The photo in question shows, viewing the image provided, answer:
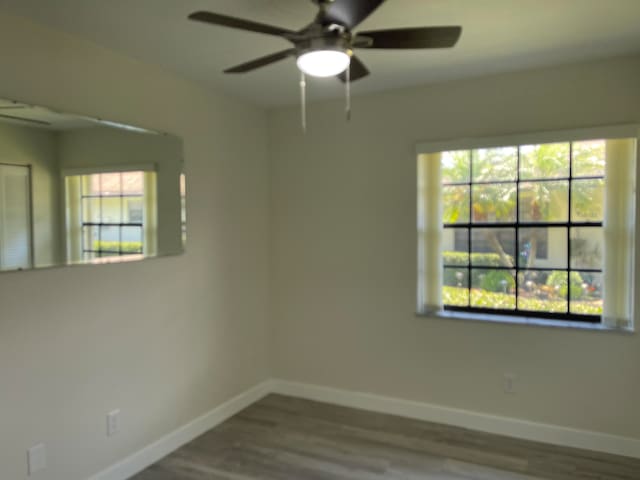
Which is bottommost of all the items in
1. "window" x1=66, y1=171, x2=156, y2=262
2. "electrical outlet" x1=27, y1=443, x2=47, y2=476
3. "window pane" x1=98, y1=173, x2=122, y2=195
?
"electrical outlet" x1=27, y1=443, x2=47, y2=476

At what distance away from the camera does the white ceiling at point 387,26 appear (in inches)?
83.7

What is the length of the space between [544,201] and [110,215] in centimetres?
284

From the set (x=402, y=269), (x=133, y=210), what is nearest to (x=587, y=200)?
(x=402, y=269)

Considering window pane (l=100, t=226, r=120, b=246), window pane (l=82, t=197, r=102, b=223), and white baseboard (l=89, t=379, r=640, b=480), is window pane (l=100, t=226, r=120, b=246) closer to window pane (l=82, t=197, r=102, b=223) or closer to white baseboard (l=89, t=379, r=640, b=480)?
window pane (l=82, t=197, r=102, b=223)

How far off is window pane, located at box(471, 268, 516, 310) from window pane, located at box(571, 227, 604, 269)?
0.43 metres

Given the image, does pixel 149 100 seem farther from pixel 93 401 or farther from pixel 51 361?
pixel 93 401

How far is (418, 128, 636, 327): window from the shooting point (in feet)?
9.73

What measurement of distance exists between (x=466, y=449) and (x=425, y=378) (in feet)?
1.95

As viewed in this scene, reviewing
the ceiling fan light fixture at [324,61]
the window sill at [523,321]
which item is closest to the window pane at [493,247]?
the window sill at [523,321]

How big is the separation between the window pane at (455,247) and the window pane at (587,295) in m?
0.75

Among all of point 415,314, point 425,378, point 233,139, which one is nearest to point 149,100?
point 233,139

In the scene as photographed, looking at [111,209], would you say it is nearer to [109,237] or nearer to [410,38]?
[109,237]

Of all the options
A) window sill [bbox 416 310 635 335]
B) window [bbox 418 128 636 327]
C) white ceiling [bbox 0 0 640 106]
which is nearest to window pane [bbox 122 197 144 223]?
white ceiling [bbox 0 0 640 106]

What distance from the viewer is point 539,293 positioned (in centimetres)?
325
